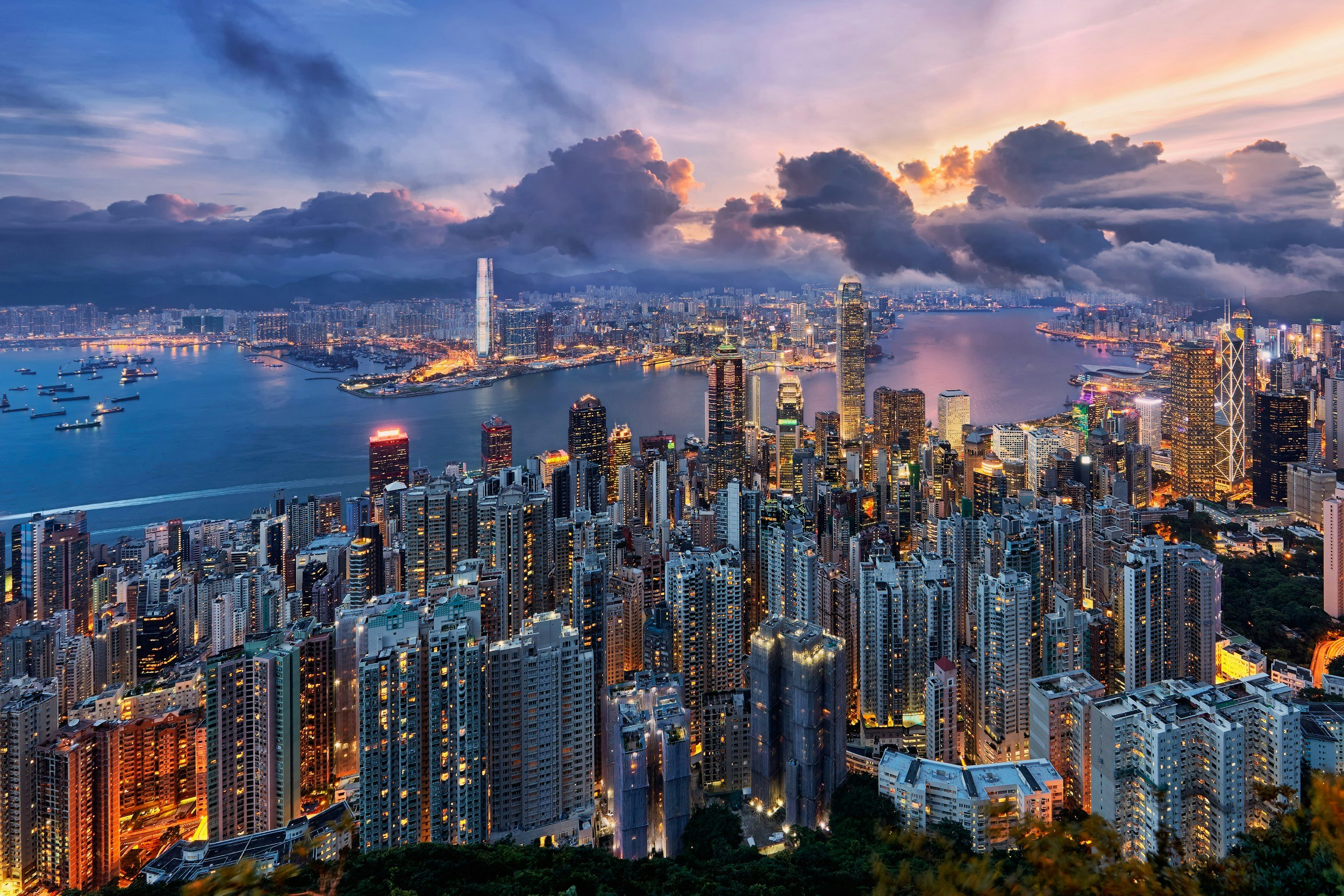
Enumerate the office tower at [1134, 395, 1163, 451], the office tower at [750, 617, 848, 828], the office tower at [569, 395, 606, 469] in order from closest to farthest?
the office tower at [750, 617, 848, 828] → the office tower at [569, 395, 606, 469] → the office tower at [1134, 395, 1163, 451]

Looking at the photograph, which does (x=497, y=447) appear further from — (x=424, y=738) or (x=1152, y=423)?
(x=1152, y=423)

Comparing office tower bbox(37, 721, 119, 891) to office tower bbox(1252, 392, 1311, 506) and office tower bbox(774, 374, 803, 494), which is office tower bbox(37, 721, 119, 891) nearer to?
office tower bbox(774, 374, 803, 494)

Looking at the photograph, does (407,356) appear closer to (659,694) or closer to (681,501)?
(681,501)

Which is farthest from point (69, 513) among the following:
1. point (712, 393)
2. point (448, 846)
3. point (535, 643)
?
point (712, 393)

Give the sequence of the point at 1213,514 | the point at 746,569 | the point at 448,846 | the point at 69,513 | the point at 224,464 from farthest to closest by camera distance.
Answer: the point at 224,464
the point at 1213,514
the point at 69,513
the point at 746,569
the point at 448,846

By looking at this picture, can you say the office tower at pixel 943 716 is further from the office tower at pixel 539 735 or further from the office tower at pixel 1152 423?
the office tower at pixel 1152 423

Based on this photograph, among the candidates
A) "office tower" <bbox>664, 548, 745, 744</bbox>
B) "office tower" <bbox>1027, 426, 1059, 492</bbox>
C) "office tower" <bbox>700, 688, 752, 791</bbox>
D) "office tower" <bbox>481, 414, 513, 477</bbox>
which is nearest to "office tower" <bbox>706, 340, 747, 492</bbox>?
"office tower" <bbox>481, 414, 513, 477</bbox>
